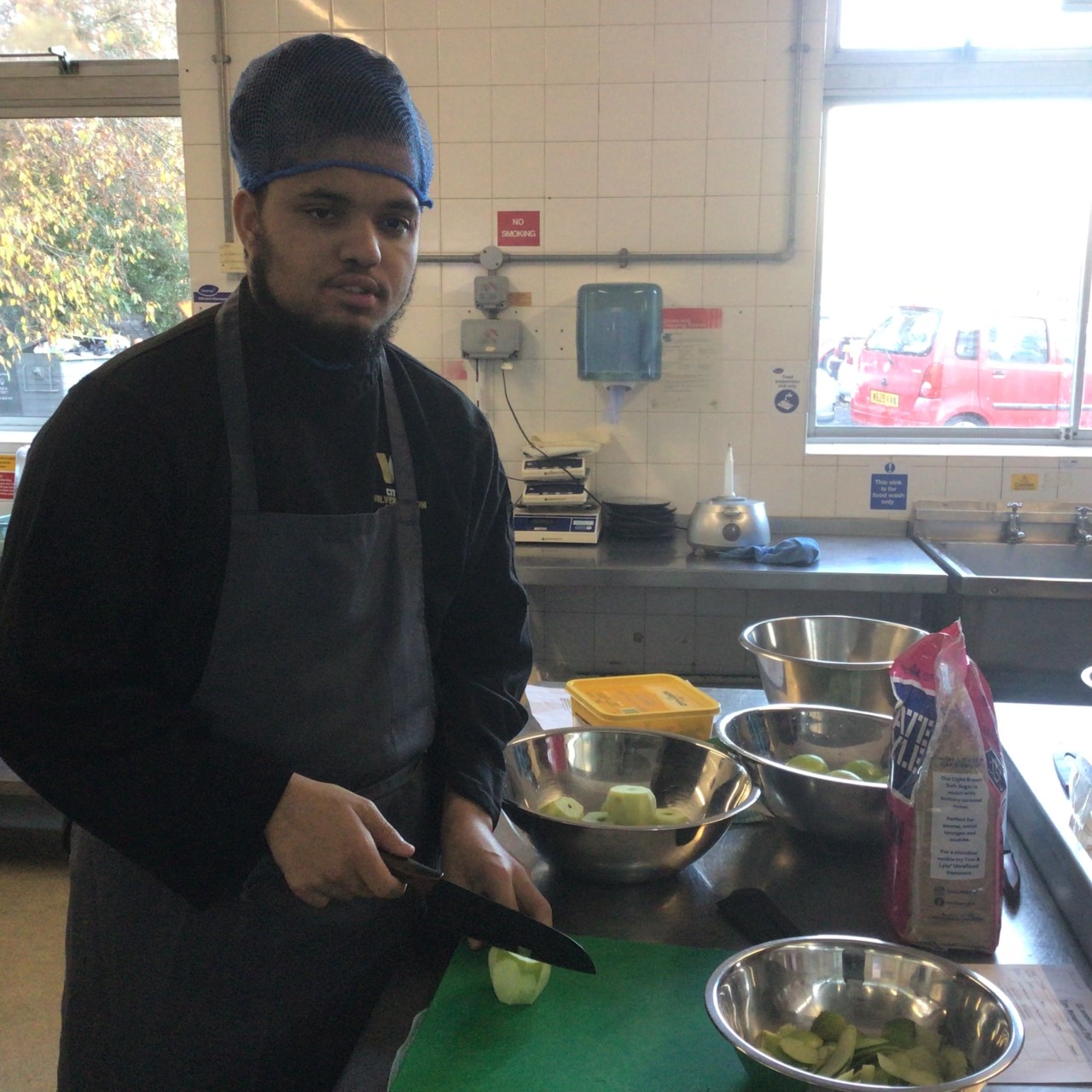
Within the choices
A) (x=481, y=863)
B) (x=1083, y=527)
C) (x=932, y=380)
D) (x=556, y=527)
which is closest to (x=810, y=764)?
(x=481, y=863)

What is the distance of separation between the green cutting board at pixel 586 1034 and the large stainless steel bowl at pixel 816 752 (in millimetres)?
251

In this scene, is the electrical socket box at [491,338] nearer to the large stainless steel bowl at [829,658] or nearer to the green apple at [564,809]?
the large stainless steel bowl at [829,658]

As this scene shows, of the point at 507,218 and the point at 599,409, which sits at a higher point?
the point at 507,218

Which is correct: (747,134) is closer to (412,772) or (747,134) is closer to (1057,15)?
(1057,15)

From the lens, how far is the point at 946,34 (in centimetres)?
333

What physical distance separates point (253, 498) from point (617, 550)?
2.08 meters

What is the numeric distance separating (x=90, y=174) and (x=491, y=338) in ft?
5.40

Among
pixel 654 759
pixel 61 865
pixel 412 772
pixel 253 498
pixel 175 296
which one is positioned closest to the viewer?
pixel 253 498

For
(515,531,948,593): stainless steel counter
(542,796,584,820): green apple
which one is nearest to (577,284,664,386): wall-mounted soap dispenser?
(515,531,948,593): stainless steel counter

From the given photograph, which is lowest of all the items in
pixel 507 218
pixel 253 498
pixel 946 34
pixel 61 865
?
pixel 61 865

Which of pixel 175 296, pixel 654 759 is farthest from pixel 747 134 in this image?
pixel 654 759

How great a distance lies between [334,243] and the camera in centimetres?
110

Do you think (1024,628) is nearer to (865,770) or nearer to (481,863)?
(865,770)

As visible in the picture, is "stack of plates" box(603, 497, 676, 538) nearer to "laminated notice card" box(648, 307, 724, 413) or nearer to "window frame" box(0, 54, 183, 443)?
"laminated notice card" box(648, 307, 724, 413)
